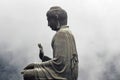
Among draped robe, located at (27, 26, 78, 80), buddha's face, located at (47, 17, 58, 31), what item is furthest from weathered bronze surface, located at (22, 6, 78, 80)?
buddha's face, located at (47, 17, 58, 31)

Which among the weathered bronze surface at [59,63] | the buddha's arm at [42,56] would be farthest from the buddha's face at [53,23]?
the buddha's arm at [42,56]

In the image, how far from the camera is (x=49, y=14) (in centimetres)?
1812

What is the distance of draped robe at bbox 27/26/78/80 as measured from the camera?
16984mm

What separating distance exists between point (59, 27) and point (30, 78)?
Result: 2422 mm

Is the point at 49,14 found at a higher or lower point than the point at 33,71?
higher

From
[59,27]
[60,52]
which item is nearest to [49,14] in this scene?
[59,27]

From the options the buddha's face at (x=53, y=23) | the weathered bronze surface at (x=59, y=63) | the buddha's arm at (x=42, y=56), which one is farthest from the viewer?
the buddha's face at (x=53, y=23)

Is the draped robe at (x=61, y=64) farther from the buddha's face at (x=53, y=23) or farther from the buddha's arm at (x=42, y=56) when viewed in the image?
the buddha's face at (x=53, y=23)

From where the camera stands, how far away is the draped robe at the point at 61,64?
1698cm

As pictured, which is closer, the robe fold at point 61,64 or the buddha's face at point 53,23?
the robe fold at point 61,64

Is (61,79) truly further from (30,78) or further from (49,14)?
(49,14)

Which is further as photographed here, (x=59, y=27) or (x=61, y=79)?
(x=59, y=27)

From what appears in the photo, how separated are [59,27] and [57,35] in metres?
0.48

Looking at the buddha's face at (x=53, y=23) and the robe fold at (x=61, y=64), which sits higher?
the buddha's face at (x=53, y=23)
